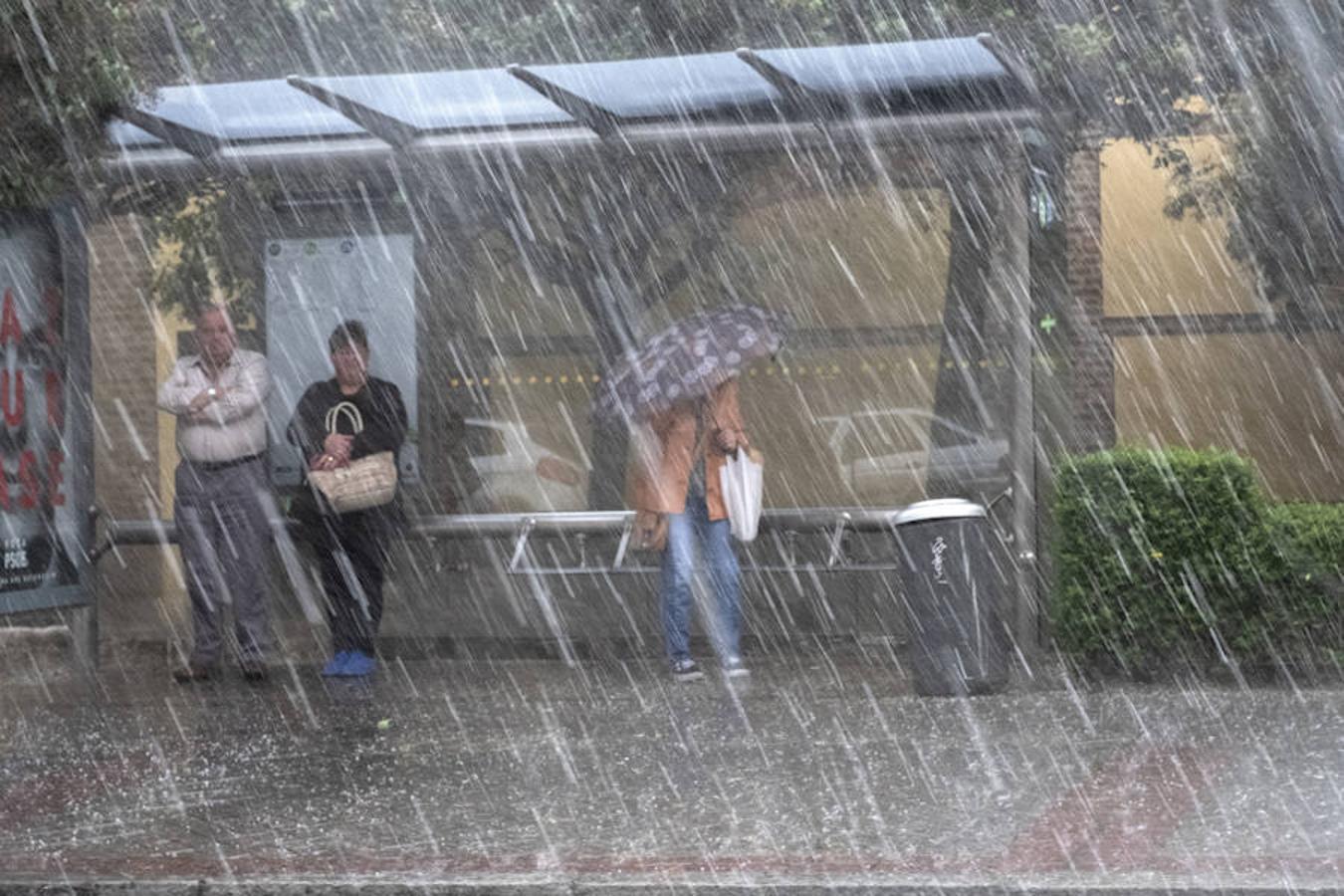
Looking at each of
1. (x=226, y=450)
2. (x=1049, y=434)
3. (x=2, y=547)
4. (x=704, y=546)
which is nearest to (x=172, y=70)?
(x=226, y=450)

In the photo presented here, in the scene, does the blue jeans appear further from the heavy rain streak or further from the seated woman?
the seated woman

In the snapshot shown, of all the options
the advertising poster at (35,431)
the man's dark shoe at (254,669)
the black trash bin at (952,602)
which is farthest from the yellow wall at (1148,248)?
the advertising poster at (35,431)

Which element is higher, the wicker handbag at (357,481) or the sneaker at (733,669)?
the wicker handbag at (357,481)

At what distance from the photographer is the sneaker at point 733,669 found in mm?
10477

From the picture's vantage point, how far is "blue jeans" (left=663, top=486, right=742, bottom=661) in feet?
34.6

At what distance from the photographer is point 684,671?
10664 millimetres

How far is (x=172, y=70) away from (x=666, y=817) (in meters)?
7.87

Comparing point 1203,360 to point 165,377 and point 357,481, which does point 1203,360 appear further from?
point 357,481

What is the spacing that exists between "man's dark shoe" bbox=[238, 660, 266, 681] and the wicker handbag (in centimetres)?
91

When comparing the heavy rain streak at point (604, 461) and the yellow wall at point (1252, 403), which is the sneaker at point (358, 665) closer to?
the heavy rain streak at point (604, 461)

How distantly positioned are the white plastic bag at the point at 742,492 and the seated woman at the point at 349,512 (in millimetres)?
1847

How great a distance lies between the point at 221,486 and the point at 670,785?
434 cm

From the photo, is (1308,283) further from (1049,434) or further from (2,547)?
(2,547)

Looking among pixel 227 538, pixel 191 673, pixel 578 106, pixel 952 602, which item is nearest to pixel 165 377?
pixel 227 538
